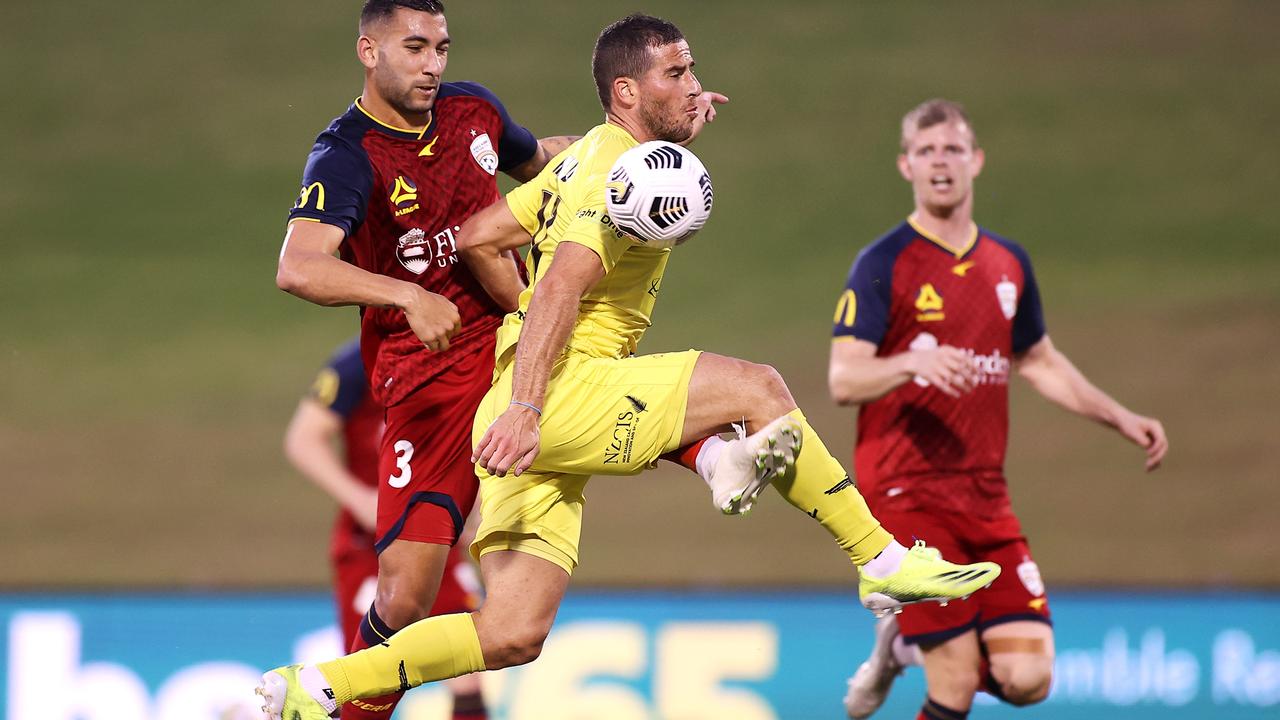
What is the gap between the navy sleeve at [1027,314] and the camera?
589cm

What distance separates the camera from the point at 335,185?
4395 mm

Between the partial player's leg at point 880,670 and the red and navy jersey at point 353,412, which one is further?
the red and navy jersey at point 353,412

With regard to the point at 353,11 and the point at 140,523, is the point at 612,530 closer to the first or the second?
the point at 140,523

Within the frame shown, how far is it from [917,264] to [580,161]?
2.06 m

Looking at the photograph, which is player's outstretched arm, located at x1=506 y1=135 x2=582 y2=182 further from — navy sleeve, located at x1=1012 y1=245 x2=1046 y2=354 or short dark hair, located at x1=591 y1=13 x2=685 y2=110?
navy sleeve, located at x1=1012 y1=245 x2=1046 y2=354

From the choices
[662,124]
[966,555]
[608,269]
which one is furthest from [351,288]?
[966,555]

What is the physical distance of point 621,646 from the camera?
731 centimetres

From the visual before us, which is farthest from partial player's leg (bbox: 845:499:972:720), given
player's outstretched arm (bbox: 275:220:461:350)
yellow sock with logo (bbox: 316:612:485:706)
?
player's outstretched arm (bbox: 275:220:461:350)

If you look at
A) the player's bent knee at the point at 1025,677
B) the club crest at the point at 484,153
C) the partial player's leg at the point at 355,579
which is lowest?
the player's bent knee at the point at 1025,677

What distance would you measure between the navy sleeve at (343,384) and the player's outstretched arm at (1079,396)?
2.76 m

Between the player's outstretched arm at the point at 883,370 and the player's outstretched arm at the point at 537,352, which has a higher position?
the player's outstretched arm at the point at 883,370

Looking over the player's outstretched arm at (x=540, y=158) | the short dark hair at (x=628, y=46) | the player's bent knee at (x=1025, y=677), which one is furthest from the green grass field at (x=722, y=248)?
the short dark hair at (x=628, y=46)

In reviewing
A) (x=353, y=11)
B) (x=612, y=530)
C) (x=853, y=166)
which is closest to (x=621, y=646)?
(x=612, y=530)

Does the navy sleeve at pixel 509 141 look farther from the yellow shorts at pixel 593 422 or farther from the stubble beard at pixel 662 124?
the yellow shorts at pixel 593 422
